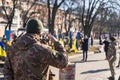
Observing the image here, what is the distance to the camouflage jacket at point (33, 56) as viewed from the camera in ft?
13.3

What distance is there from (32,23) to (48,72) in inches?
23.8

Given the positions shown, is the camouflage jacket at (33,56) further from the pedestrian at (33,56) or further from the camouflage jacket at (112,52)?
the camouflage jacket at (112,52)

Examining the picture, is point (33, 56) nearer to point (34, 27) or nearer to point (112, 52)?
point (34, 27)

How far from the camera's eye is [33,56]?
4.05m

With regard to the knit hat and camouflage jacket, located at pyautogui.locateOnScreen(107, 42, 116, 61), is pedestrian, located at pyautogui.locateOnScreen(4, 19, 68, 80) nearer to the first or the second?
the knit hat

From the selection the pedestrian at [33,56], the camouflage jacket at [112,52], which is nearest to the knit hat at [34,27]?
the pedestrian at [33,56]

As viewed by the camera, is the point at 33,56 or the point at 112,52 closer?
the point at 33,56

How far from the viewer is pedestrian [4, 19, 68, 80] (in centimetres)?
405

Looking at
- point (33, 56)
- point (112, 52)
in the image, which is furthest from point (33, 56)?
point (112, 52)

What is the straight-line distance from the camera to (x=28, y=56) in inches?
159

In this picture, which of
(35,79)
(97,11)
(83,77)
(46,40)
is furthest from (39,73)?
(97,11)

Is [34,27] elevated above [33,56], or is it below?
above

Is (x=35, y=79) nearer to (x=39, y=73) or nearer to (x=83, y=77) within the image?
(x=39, y=73)

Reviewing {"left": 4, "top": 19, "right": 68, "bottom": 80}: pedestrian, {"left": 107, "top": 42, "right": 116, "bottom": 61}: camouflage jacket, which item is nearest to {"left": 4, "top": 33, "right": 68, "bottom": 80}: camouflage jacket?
{"left": 4, "top": 19, "right": 68, "bottom": 80}: pedestrian
